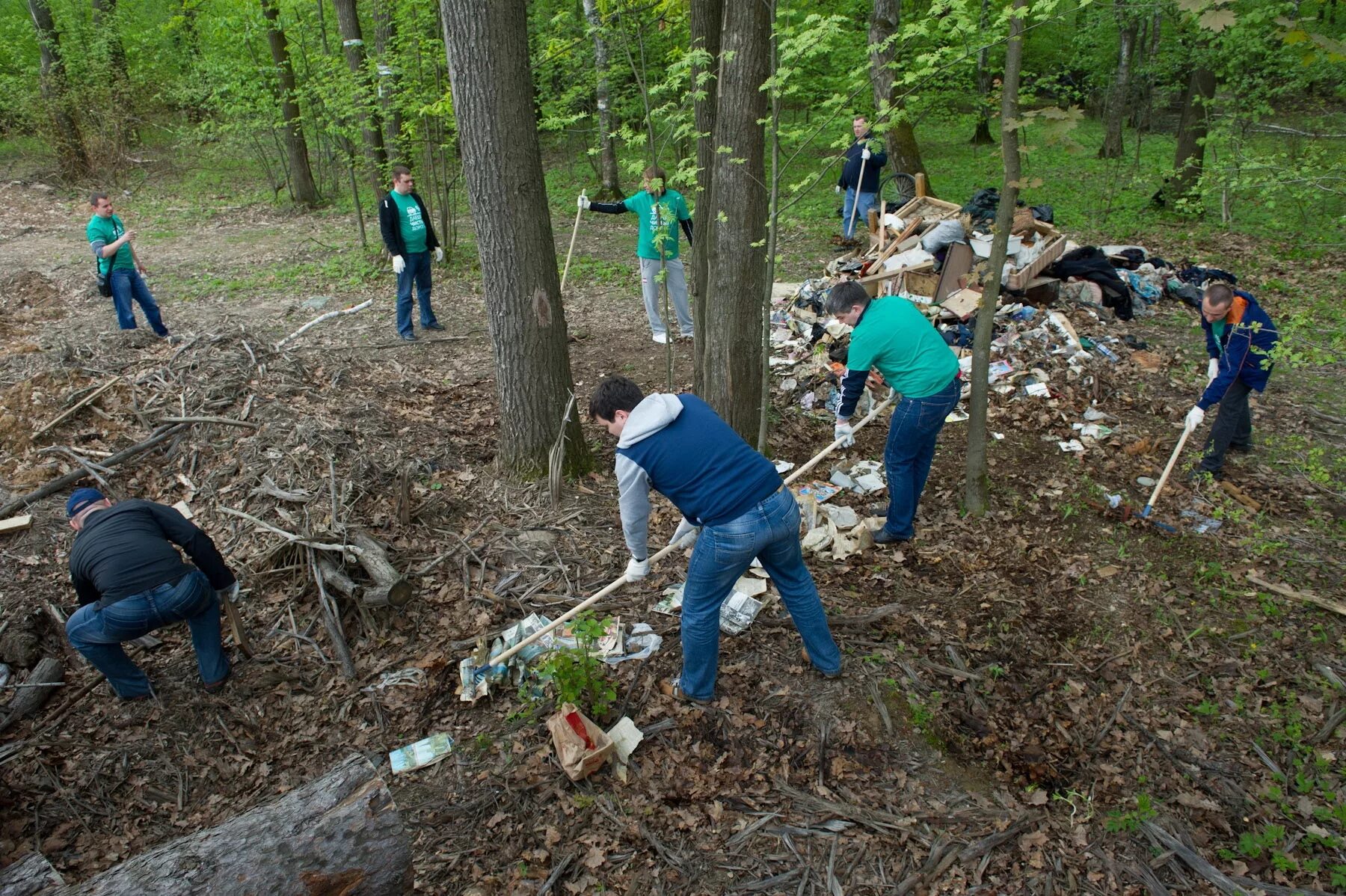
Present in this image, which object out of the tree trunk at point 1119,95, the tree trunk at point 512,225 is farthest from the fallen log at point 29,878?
the tree trunk at point 1119,95

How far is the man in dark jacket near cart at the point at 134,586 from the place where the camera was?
390cm

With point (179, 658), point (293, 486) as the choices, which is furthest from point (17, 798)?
point (293, 486)

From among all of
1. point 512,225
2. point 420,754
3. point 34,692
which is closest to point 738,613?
point 420,754

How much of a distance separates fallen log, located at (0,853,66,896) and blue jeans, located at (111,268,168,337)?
262 inches

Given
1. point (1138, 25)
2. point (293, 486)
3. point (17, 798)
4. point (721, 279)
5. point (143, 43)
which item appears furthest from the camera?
point (143, 43)

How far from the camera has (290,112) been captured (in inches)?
594

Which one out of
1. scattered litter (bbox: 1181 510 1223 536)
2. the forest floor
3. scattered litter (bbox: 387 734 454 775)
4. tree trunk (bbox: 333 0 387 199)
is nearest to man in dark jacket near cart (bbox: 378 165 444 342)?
the forest floor

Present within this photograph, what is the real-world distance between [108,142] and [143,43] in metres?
3.23

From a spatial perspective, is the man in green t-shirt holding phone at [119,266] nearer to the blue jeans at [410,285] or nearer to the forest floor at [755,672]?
the forest floor at [755,672]

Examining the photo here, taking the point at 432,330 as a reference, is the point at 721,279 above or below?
above

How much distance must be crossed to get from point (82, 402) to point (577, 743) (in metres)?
5.16

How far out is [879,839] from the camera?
3293 millimetres

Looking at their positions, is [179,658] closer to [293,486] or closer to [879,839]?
[293,486]

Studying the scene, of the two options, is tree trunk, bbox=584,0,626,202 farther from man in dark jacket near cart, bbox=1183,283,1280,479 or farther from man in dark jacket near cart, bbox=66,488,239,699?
man in dark jacket near cart, bbox=66,488,239,699
